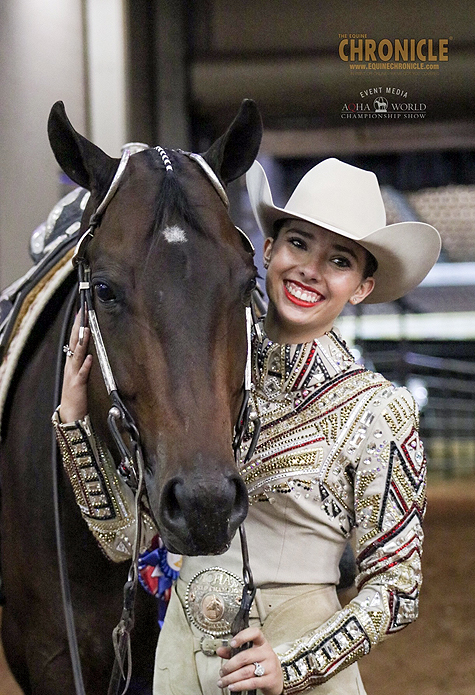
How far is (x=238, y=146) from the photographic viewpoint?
4.76 ft

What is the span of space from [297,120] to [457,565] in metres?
3.14

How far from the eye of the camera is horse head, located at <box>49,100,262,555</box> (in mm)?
1071

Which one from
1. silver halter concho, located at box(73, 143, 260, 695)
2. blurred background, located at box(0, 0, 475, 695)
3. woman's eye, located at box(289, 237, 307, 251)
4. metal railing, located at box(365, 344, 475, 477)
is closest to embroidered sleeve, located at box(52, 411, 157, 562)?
silver halter concho, located at box(73, 143, 260, 695)

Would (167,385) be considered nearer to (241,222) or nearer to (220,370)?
(220,370)

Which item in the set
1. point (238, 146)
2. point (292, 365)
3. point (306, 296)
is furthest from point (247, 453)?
point (238, 146)

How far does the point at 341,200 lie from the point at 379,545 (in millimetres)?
583

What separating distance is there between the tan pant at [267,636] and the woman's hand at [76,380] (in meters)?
0.35

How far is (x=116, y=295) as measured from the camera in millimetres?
1228

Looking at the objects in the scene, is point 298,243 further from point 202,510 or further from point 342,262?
point 202,510

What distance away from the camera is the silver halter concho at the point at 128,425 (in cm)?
120

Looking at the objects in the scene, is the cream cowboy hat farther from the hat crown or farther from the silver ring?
the silver ring

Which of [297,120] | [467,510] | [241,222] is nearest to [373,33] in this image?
[297,120]

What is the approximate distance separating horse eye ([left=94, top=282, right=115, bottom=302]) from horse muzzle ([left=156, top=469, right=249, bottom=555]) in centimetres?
33

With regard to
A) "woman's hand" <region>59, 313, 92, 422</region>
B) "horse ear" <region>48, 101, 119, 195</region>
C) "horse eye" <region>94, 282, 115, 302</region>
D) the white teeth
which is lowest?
"woman's hand" <region>59, 313, 92, 422</region>
